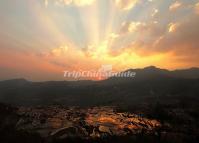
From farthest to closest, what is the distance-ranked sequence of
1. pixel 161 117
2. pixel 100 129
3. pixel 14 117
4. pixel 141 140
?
pixel 161 117 → pixel 14 117 → pixel 100 129 → pixel 141 140

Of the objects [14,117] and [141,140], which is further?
[14,117]

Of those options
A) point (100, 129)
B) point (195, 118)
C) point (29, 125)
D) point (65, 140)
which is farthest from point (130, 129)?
Answer: point (195, 118)

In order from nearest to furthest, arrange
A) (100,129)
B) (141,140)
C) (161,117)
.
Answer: (141,140), (100,129), (161,117)

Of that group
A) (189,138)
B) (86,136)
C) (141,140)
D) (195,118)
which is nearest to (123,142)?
(141,140)

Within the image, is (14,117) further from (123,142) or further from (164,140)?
(164,140)

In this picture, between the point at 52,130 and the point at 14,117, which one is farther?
the point at 14,117

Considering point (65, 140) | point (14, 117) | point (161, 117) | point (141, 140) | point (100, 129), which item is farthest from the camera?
point (161, 117)

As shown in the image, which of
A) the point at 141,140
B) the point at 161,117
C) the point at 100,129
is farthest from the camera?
the point at 161,117

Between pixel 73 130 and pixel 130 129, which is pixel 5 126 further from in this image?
pixel 130 129

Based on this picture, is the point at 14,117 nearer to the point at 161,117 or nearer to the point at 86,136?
the point at 86,136
